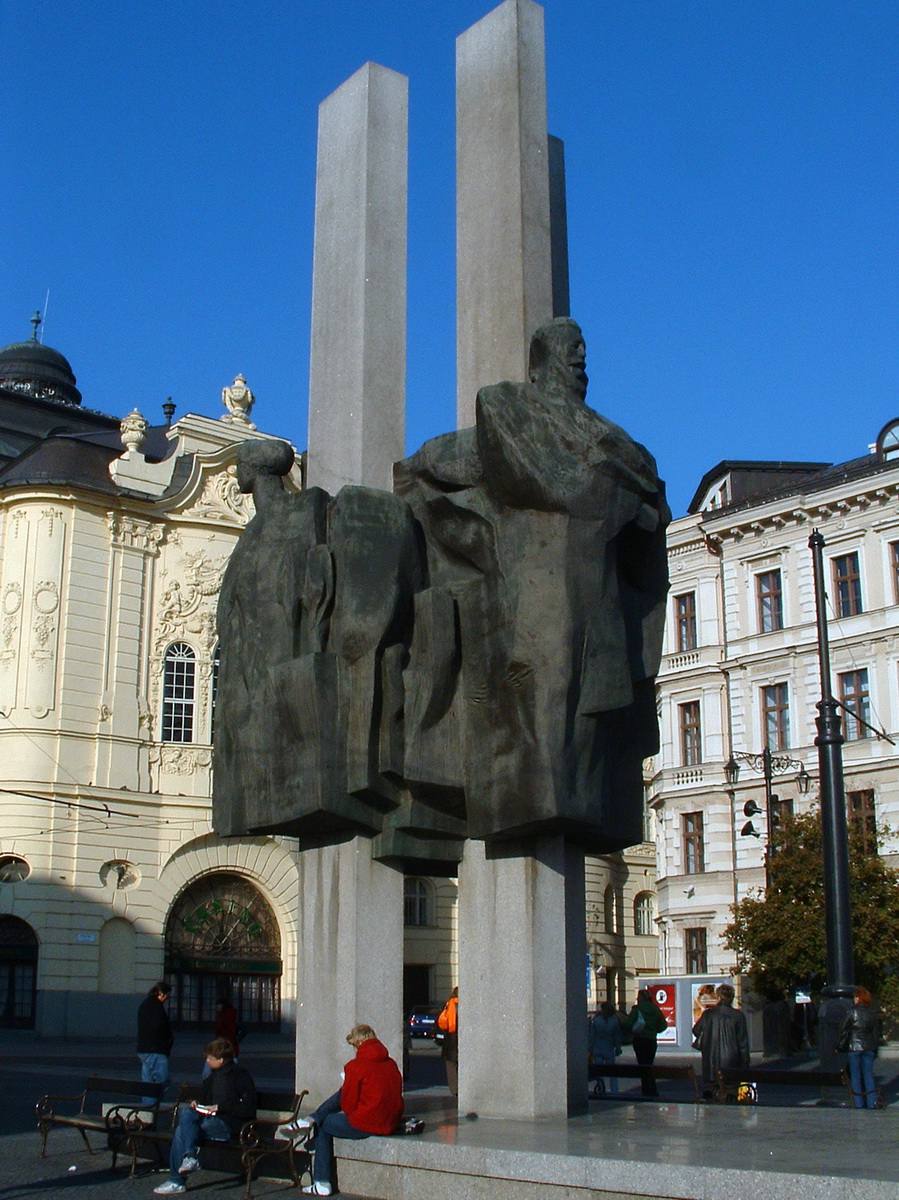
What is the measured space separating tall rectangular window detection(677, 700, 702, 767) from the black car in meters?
10.6

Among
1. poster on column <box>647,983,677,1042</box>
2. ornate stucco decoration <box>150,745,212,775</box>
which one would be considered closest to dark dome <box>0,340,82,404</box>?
ornate stucco decoration <box>150,745,212,775</box>

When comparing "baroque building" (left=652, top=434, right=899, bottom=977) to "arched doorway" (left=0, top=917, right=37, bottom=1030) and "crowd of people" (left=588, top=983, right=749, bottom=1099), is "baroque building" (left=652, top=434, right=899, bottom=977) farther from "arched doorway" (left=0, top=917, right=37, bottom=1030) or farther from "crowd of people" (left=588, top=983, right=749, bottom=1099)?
"crowd of people" (left=588, top=983, right=749, bottom=1099)

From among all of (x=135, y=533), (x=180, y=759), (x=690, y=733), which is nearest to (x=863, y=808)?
(x=690, y=733)

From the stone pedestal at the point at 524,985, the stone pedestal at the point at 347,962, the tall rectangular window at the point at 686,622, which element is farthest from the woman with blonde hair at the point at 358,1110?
the tall rectangular window at the point at 686,622

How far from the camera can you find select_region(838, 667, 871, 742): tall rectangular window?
41.7 metres

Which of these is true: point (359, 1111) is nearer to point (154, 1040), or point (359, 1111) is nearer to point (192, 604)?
point (154, 1040)

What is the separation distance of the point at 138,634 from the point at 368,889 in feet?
106

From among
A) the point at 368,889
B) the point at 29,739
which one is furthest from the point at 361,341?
the point at 29,739

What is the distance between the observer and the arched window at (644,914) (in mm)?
53344

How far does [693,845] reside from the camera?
45.4m

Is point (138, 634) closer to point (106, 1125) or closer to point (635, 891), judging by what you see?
point (635, 891)

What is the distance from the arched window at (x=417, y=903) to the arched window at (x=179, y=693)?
903 cm

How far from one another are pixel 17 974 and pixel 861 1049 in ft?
94.8

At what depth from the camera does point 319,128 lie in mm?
13008
